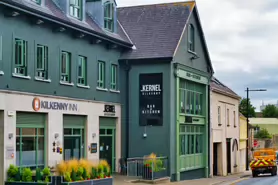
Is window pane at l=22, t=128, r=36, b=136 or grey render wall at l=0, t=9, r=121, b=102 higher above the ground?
grey render wall at l=0, t=9, r=121, b=102

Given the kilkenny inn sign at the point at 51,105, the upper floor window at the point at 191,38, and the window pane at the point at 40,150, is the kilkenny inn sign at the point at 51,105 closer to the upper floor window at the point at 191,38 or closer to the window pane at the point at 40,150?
the window pane at the point at 40,150

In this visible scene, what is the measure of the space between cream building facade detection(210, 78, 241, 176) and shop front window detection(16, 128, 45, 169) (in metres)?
19.9

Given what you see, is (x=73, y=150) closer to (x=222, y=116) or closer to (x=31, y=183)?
(x=31, y=183)

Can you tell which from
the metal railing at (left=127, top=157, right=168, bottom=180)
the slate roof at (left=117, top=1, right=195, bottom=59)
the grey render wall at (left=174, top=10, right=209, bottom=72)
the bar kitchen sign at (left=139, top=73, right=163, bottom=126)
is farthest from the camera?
the grey render wall at (left=174, top=10, right=209, bottom=72)

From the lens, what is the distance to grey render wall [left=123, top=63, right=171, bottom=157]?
33.1 m

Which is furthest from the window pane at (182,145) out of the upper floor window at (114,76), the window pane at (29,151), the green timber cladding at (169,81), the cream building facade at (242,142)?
the cream building facade at (242,142)

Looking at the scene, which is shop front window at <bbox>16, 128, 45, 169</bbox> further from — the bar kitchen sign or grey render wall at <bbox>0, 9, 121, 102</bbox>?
the bar kitchen sign

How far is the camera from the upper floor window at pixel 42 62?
25.3 metres

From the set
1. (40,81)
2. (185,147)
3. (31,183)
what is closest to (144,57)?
(185,147)

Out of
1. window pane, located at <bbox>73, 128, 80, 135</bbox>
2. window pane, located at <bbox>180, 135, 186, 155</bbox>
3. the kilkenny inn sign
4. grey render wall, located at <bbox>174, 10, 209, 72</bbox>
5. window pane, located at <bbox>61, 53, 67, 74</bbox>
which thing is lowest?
window pane, located at <bbox>180, 135, 186, 155</bbox>

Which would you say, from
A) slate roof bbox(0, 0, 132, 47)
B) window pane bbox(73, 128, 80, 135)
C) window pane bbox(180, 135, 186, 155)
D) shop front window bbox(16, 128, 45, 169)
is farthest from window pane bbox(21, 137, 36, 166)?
window pane bbox(180, 135, 186, 155)

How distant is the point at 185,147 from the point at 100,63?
8.94m

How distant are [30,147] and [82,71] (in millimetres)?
6023

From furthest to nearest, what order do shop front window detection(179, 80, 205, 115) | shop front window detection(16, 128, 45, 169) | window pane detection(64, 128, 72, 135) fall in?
1. shop front window detection(179, 80, 205, 115)
2. window pane detection(64, 128, 72, 135)
3. shop front window detection(16, 128, 45, 169)
